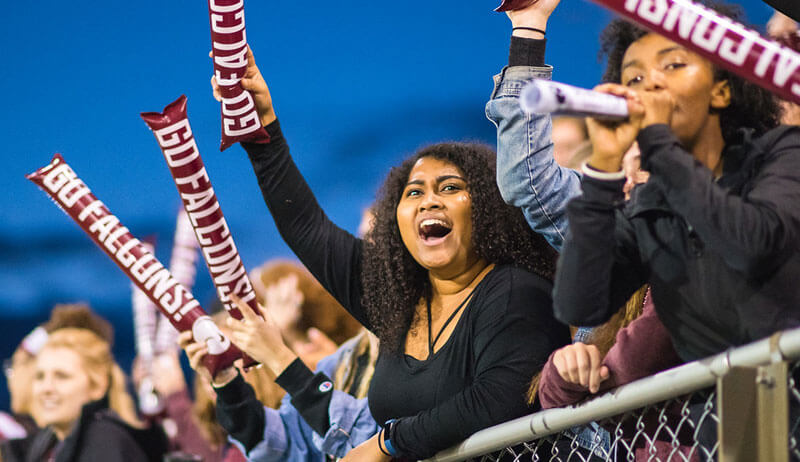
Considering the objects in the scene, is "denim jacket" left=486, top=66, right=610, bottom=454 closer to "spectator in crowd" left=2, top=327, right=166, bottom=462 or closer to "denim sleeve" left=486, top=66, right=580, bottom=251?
"denim sleeve" left=486, top=66, right=580, bottom=251

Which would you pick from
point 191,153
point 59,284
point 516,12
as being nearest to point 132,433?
point 59,284

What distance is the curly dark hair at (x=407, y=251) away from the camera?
6.52ft

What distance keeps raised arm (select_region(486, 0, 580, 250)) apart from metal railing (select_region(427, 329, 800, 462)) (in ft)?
1.25

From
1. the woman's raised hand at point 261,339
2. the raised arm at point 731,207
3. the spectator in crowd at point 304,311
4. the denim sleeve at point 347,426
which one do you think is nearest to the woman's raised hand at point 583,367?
the raised arm at point 731,207

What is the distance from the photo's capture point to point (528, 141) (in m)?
1.73

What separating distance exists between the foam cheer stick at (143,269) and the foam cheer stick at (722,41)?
137 cm

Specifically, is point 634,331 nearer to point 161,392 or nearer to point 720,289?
point 720,289

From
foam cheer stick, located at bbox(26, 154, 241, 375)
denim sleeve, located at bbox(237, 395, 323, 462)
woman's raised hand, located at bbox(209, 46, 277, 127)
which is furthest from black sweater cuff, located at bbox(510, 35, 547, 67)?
denim sleeve, located at bbox(237, 395, 323, 462)

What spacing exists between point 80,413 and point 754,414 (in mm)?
2938

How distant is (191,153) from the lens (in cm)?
218

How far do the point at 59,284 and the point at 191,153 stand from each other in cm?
216

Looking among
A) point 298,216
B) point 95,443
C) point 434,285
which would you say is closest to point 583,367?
point 434,285

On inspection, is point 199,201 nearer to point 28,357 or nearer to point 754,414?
point 754,414

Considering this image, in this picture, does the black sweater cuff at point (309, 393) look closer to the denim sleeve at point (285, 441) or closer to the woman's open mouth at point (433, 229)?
the denim sleeve at point (285, 441)
